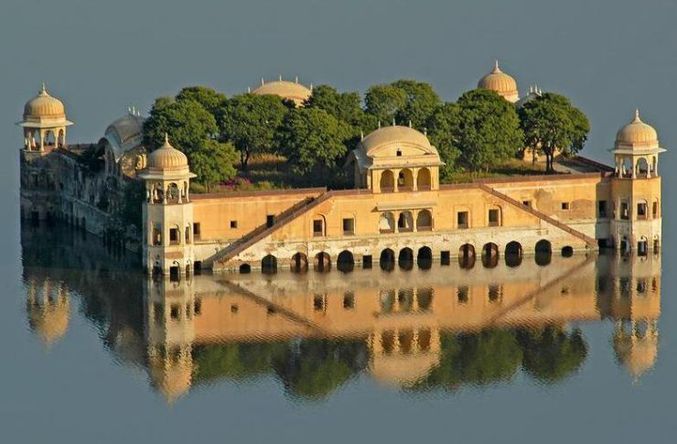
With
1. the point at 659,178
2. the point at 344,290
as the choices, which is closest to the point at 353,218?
the point at 344,290

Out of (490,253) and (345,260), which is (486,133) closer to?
(490,253)

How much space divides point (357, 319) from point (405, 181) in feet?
25.6

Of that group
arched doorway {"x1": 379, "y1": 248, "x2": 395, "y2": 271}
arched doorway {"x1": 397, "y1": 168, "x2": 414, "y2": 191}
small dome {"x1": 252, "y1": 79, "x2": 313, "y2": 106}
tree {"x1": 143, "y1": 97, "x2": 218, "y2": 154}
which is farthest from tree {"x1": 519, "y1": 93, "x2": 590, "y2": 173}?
tree {"x1": 143, "y1": 97, "x2": 218, "y2": 154}

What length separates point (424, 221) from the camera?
10056 cm

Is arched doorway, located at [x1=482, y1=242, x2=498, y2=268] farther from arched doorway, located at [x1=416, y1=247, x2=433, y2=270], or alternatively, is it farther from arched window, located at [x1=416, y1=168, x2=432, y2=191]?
arched window, located at [x1=416, y1=168, x2=432, y2=191]

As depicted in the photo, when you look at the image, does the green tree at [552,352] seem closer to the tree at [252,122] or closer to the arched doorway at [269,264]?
the arched doorway at [269,264]

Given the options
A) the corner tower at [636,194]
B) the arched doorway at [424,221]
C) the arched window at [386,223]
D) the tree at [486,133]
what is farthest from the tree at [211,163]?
the corner tower at [636,194]

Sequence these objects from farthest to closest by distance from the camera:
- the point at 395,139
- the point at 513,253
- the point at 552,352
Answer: the point at 513,253, the point at 395,139, the point at 552,352

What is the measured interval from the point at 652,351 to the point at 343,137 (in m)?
16.2

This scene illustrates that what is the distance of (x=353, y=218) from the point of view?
99.4 m

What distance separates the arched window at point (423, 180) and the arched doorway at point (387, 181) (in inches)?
31.5

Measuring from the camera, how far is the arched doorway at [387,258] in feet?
328

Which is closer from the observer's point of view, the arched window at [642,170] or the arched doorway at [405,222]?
the arched doorway at [405,222]

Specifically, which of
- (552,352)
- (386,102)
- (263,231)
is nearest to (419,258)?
(263,231)
